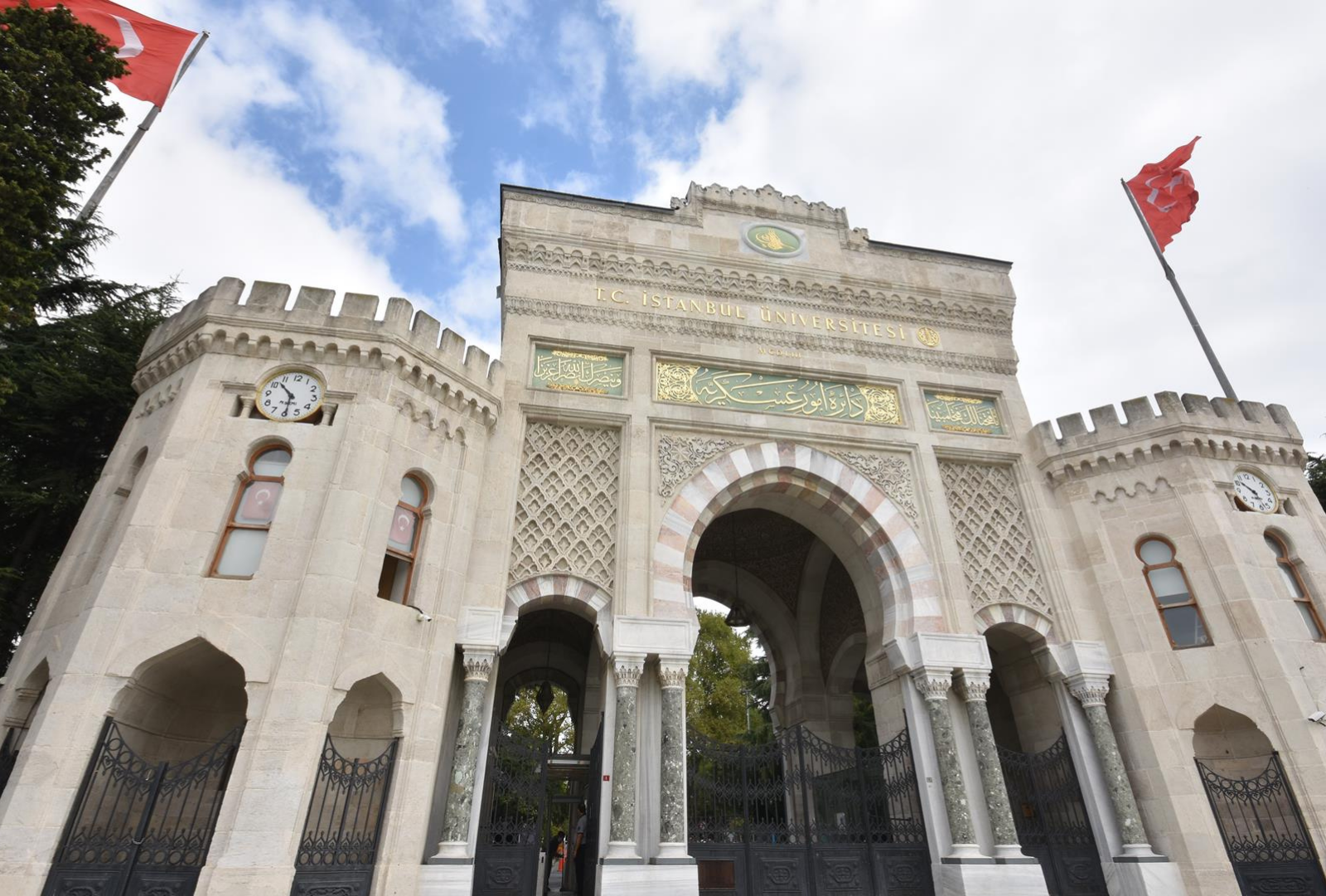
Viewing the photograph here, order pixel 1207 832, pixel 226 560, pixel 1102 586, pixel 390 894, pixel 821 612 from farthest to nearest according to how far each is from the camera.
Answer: pixel 821 612 → pixel 1102 586 → pixel 1207 832 → pixel 226 560 → pixel 390 894

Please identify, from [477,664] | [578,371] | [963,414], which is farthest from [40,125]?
[963,414]

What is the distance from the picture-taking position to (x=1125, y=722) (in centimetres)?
1037

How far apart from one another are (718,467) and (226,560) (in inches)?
270

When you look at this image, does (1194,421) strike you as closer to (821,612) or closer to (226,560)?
(821,612)

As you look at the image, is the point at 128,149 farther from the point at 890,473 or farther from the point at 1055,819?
the point at 1055,819

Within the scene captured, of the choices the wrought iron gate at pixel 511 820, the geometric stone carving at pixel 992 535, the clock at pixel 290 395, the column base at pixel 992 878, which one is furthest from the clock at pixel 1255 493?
the clock at pixel 290 395

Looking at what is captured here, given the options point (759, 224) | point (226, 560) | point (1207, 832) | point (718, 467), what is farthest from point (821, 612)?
point (226, 560)

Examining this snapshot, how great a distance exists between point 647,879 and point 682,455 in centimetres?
588

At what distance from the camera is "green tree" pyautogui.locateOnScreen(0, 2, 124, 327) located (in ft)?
24.2

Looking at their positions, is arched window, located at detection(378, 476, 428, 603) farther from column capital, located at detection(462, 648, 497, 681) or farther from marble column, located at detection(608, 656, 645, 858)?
marble column, located at detection(608, 656, 645, 858)

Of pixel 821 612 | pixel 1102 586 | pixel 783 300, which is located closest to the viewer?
pixel 1102 586

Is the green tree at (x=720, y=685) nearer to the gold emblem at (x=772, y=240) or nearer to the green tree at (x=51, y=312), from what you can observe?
the gold emblem at (x=772, y=240)

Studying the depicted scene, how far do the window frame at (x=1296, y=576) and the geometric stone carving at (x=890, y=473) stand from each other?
5553 millimetres

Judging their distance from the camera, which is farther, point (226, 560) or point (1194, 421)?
point (1194, 421)
